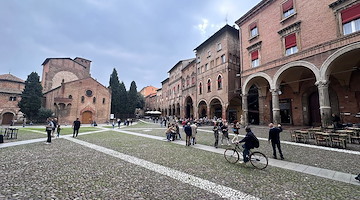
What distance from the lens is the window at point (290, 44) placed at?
634 inches

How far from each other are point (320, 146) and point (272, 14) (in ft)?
52.4

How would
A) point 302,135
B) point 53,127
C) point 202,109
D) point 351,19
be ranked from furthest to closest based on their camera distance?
point 202,109 → point 351,19 → point 53,127 → point 302,135

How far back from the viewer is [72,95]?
1273 inches

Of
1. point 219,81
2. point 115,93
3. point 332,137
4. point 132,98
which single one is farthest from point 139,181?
point 132,98

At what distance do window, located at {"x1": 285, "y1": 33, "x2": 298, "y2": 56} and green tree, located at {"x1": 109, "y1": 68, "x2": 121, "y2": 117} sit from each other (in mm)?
38304

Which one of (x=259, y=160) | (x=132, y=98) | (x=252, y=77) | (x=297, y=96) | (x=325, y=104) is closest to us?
(x=259, y=160)

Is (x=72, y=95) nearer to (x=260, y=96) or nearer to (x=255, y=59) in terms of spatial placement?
(x=255, y=59)

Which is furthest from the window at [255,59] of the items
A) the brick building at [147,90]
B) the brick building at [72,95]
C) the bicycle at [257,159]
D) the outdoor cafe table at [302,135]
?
the brick building at [147,90]

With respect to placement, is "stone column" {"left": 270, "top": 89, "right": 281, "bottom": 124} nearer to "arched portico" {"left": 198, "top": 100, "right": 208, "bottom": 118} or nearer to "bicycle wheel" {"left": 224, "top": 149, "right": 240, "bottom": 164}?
"bicycle wheel" {"left": 224, "top": 149, "right": 240, "bottom": 164}

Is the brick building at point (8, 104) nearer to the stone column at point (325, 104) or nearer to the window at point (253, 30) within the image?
the window at point (253, 30)

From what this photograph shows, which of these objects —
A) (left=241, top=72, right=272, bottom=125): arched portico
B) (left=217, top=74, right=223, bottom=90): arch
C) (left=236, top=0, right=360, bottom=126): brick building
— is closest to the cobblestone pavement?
(left=236, top=0, right=360, bottom=126): brick building

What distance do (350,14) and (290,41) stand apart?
451 centimetres

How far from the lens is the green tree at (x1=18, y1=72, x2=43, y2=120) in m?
29.8

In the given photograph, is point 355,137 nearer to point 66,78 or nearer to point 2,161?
point 2,161
